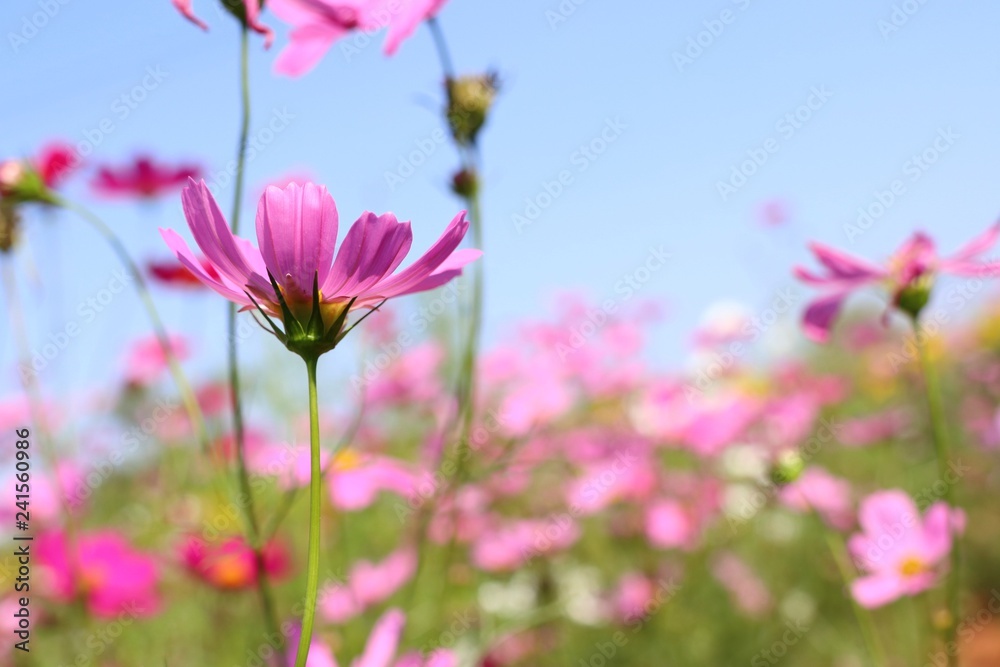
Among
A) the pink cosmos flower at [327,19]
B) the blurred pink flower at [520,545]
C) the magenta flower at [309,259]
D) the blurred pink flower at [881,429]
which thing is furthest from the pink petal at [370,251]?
the blurred pink flower at [881,429]

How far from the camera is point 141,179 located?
0.95 meters

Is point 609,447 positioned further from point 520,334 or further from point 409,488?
point 409,488

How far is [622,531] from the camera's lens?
154cm

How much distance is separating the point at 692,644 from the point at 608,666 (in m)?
0.15

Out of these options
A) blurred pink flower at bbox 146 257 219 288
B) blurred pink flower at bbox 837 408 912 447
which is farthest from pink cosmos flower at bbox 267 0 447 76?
blurred pink flower at bbox 837 408 912 447

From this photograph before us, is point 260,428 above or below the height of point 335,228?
below

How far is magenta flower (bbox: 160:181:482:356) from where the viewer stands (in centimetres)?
30

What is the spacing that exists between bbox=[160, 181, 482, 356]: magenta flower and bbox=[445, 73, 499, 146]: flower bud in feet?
1.04

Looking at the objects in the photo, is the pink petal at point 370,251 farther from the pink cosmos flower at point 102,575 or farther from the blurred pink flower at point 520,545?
the blurred pink flower at point 520,545

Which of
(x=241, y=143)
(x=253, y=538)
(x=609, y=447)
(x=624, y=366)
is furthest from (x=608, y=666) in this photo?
(x=241, y=143)

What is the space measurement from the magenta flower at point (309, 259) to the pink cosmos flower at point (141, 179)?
690 millimetres

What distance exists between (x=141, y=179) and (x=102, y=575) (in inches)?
17.6

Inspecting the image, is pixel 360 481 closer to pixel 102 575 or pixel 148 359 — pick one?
pixel 102 575

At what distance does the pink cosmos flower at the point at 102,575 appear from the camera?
85cm
